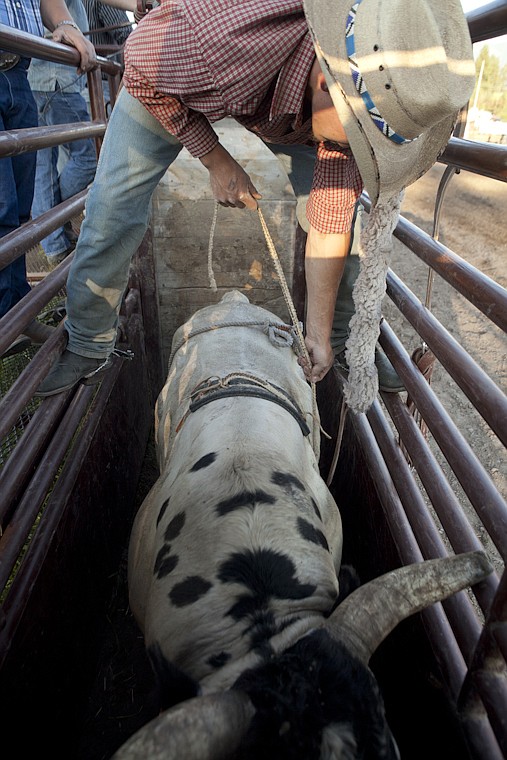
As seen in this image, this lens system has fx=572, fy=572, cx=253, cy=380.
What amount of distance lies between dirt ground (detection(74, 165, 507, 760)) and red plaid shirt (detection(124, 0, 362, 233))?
1689 mm

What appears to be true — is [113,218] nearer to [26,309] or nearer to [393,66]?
[26,309]

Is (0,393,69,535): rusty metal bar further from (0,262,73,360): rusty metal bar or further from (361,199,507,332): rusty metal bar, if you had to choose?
(361,199,507,332): rusty metal bar

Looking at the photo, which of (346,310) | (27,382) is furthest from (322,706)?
(346,310)

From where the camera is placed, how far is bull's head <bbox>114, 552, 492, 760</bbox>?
3.07 ft

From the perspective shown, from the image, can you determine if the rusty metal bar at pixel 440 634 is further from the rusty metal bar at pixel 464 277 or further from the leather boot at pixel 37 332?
the leather boot at pixel 37 332

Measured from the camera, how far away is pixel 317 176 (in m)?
2.00

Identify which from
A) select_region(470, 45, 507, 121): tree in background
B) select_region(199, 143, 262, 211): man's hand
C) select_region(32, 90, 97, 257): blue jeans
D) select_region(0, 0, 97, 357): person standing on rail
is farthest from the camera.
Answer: select_region(470, 45, 507, 121): tree in background

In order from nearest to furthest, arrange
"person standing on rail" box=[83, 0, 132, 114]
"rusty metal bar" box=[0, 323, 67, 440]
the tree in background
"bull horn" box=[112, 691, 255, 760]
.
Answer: "bull horn" box=[112, 691, 255, 760] → "rusty metal bar" box=[0, 323, 67, 440] → "person standing on rail" box=[83, 0, 132, 114] → the tree in background

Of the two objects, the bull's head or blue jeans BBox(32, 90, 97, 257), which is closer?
the bull's head

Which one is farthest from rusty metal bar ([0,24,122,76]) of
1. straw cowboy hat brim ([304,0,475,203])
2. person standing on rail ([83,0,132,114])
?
person standing on rail ([83,0,132,114])

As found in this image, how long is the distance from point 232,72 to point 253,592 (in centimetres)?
143

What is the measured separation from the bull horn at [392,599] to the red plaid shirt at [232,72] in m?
1.25

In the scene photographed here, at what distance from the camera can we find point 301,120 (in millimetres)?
1776

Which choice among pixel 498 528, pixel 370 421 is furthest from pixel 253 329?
pixel 498 528
